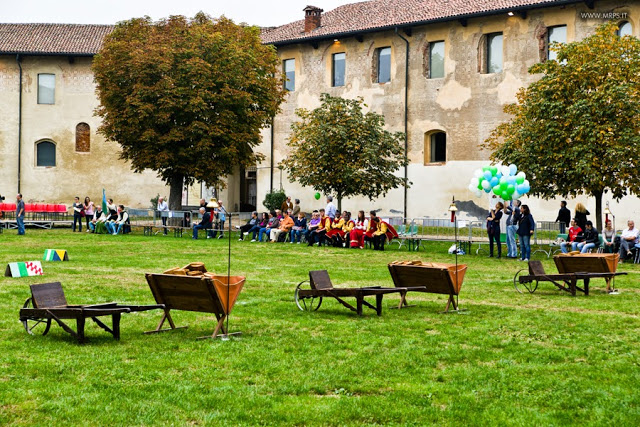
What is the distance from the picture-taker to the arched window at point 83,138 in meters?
51.2

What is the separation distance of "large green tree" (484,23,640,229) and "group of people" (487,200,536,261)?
1.71 m

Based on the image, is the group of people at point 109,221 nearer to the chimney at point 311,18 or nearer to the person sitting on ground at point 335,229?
the person sitting on ground at point 335,229

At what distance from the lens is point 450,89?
4047 centimetres

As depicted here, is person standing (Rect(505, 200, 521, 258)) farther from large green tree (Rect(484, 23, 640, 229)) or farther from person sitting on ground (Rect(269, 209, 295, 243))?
person sitting on ground (Rect(269, 209, 295, 243))

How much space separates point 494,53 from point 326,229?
1503 cm

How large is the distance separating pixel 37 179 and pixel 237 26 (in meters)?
18.7

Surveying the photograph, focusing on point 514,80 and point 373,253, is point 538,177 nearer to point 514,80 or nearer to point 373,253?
point 373,253

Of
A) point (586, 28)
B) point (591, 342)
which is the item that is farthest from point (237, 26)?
point (591, 342)

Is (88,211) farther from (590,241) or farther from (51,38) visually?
(590,241)

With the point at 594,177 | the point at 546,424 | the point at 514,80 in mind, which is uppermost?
the point at 514,80

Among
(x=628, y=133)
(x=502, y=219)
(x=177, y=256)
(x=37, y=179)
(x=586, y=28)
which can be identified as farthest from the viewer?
(x=37, y=179)

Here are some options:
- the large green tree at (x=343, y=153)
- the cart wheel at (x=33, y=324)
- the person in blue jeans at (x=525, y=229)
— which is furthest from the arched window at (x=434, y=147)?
the cart wheel at (x=33, y=324)

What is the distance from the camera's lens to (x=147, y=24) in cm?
3869

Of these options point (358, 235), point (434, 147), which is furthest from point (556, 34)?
point (358, 235)
